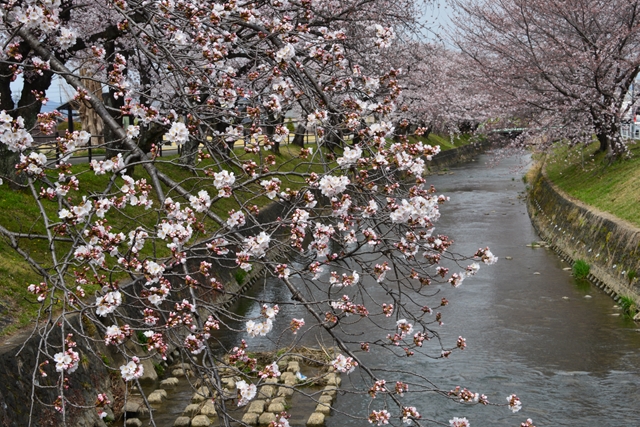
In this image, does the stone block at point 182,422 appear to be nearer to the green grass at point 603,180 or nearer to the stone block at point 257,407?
the stone block at point 257,407

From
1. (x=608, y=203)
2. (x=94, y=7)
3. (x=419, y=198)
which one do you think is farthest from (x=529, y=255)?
(x=419, y=198)

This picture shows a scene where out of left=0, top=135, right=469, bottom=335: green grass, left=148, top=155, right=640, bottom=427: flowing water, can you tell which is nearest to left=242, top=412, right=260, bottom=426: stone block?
left=148, top=155, right=640, bottom=427: flowing water

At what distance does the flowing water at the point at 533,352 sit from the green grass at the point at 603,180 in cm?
183

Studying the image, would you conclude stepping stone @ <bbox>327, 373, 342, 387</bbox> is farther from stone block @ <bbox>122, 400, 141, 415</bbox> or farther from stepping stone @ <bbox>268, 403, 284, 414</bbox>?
stone block @ <bbox>122, 400, 141, 415</bbox>

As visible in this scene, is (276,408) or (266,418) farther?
(276,408)

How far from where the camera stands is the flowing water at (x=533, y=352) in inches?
404

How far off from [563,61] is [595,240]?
7.39 m

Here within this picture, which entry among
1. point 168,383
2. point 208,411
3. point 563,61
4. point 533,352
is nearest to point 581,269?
point 533,352

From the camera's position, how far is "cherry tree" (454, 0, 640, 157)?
22.6 meters

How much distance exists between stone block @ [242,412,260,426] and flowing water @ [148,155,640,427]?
0.97 metres

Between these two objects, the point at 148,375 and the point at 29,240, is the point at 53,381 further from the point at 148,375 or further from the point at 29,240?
the point at 29,240

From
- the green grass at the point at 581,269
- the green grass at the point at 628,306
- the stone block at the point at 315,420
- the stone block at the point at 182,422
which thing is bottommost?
the stone block at the point at 182,422

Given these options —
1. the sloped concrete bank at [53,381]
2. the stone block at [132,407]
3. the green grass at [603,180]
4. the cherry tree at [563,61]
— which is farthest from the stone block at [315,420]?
the cherry tree at [563,61]

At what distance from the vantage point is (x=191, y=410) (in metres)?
10.2
